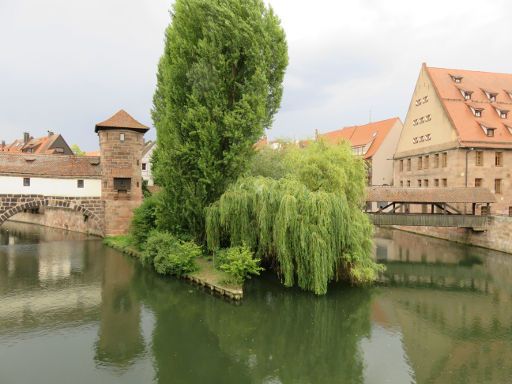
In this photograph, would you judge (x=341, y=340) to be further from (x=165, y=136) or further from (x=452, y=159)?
(x=452, y=159)

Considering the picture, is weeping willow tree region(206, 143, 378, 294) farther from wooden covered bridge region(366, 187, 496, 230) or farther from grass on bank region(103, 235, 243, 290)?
wooden covered bridge region(366, 187, 496, 230)

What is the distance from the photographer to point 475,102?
34.6 meters

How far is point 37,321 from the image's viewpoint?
1293 centimetres

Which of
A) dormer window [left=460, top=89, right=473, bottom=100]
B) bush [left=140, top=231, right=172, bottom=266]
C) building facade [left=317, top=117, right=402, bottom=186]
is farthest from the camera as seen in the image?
building facade [left=317, top=117, right=402, bottom=186]

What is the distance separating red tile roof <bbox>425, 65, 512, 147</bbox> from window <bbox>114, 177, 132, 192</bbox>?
25.4 m

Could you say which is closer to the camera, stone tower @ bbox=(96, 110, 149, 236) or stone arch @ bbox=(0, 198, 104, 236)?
stone arch @ bbox=(0, 198, 104, 236)

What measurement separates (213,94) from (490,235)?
20.6 meters

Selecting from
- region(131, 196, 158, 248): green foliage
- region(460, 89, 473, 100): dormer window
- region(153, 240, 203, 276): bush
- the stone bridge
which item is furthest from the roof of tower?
region(460, 89, 473, 100): dormer window

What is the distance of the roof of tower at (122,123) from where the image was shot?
28438 millimetres

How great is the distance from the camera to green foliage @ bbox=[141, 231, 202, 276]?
59.4 feet

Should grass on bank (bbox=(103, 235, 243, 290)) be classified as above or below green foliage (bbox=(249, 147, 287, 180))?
below

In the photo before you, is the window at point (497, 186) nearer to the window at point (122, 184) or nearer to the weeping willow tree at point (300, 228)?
the weeping willow tree at point (300, 228)

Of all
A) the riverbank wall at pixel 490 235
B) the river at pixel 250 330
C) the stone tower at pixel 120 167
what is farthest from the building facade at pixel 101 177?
the riverbank wall at pixel 490 235

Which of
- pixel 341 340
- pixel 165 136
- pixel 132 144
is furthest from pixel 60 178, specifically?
pixel 341 340
